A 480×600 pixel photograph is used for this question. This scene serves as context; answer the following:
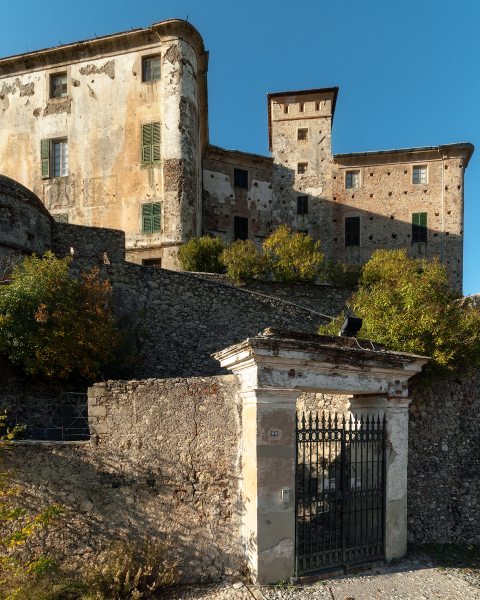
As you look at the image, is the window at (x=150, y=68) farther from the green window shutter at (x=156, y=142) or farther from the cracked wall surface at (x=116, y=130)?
the green window shutter at (x=156, y=142)

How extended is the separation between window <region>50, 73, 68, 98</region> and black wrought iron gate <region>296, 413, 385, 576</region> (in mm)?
19794

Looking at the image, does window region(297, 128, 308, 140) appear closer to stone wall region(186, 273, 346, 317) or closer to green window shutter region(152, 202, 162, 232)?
green window shutter region(152, 202, 162, 232)

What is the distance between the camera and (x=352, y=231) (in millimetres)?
24234

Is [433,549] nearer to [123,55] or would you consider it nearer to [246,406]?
[246,406]

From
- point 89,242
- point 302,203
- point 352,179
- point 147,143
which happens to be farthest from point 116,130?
point 352,179

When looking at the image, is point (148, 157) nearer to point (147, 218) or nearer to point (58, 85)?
point (147, 218)

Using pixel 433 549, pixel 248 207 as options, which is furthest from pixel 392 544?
pixel 248 207

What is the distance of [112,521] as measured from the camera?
20.0ft

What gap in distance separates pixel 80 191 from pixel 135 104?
459 centimetres

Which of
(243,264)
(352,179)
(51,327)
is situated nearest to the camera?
(51,327)

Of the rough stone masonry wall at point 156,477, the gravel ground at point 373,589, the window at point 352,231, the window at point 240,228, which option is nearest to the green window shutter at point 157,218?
the window at point 240,228

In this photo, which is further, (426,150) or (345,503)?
(426,150)

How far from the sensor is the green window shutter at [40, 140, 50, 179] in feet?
62.4

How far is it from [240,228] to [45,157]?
407 inches
